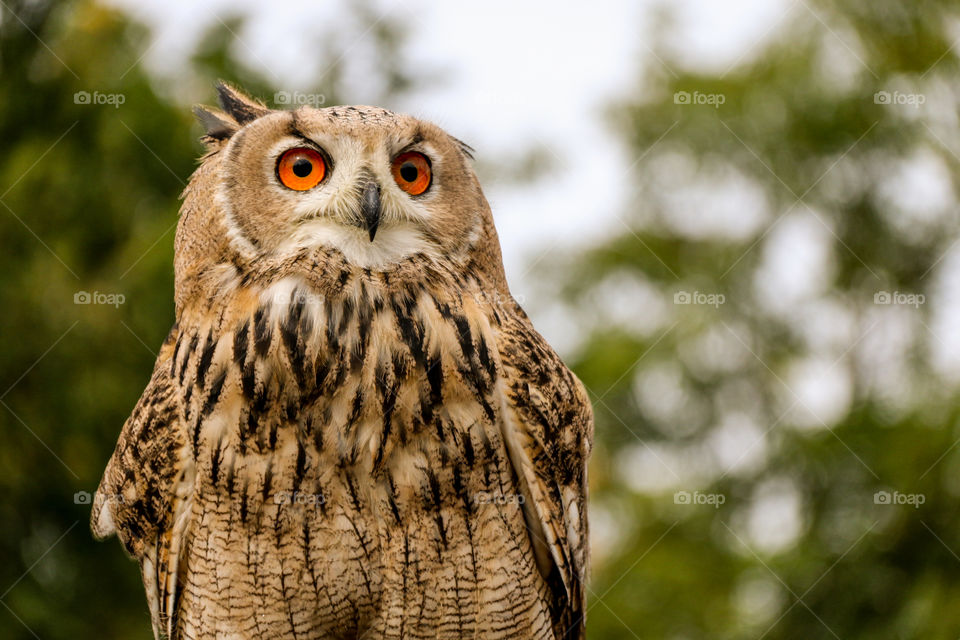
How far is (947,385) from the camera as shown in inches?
288

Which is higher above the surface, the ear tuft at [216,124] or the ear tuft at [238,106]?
the ear tuft at [238,106]

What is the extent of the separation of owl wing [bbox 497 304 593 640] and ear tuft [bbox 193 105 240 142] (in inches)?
40.5

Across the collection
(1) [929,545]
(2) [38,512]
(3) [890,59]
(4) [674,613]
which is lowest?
(4) [674,613]

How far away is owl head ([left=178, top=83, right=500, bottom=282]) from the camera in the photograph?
2424mm

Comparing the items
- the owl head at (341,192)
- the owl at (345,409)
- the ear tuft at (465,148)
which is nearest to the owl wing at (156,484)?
the owl at (345,409)

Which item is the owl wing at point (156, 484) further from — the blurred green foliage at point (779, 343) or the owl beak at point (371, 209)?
the blurred green foliage at point (779, 343)

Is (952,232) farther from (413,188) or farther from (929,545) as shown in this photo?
(413,188)

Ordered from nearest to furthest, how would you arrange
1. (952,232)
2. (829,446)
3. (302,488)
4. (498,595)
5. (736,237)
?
(302,488) < (498,595) < (829,446) < (952,232) < (736,237)

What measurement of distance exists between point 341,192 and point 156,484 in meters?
0.99

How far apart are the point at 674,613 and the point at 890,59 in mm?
5730

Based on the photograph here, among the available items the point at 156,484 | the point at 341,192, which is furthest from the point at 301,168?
the point at 156,484

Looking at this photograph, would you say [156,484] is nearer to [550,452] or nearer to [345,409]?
[345,409]

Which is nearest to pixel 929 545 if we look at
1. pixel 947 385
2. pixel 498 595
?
pixel 947 385

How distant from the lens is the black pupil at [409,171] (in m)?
2.61
